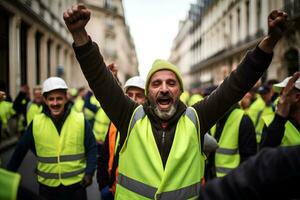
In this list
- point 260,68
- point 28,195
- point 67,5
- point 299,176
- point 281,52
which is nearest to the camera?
point 299,176

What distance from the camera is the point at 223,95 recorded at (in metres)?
2.47

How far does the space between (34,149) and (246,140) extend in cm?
243

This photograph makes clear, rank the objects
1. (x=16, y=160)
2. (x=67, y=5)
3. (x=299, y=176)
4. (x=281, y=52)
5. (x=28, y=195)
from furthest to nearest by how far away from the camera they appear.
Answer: (x=67, y=5)
(x=281, y=52)
(x=16, y=160)
(x=28, y=195)
(x=299, y=176)

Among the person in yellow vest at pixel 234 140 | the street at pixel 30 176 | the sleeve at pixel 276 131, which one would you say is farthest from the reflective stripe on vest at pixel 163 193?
the street at pixel 30 176

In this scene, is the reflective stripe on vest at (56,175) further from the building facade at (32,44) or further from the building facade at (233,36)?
the building facade at (32,44)

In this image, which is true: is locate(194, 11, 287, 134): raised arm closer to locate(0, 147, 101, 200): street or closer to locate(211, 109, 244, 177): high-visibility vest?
locate(211, 109, 244, 177): high-visibility vest

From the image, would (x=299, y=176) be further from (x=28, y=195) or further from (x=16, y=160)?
A: (x=16, y=160)

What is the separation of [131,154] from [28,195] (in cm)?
123

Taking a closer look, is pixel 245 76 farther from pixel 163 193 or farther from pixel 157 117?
pixel 163 193

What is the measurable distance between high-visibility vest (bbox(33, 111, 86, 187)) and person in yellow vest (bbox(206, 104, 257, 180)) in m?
1.66

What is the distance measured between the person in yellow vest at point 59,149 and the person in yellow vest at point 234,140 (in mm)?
1532

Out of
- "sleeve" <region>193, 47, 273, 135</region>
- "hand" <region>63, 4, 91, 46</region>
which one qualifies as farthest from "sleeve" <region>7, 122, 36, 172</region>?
"sleeve" <region>193, 47, 273, 135</region>

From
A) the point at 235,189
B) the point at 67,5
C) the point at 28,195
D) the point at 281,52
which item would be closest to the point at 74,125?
the point at 28,195

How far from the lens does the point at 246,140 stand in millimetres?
4145
